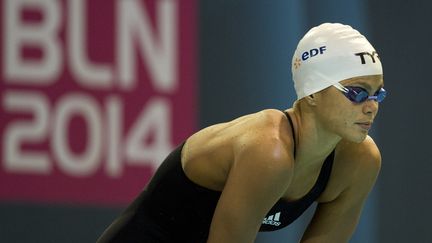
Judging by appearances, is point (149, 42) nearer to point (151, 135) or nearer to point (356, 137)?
point (151, 135)

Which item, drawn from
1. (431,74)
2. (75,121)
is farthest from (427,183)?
(75,121)

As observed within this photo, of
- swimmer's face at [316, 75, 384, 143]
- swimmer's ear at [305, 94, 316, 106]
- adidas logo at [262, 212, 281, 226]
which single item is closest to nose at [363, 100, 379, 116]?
swimmer's face at [316, 75, 384, 143]

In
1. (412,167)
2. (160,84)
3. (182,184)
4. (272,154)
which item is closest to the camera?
(272,154)

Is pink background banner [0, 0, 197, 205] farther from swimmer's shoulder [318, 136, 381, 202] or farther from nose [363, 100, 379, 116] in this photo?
nose [363, 100, 379, 116]

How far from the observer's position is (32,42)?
4387mm

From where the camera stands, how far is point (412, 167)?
531cm

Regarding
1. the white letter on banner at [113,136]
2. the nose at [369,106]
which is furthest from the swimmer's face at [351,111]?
the white letter on banner at [113,136]

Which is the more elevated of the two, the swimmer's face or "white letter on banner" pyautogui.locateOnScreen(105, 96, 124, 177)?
the swimmer's face

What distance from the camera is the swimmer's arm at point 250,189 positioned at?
8.45ft

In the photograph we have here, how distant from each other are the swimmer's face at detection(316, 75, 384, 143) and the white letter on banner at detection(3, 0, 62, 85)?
1989 millimetres

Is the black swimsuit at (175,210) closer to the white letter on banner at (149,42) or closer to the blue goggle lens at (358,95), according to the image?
the blue goggle lens at (358,95)

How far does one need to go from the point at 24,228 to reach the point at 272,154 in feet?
6.90

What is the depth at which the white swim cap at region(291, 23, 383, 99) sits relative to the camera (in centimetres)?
278

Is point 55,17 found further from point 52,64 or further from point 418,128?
point 418,128
